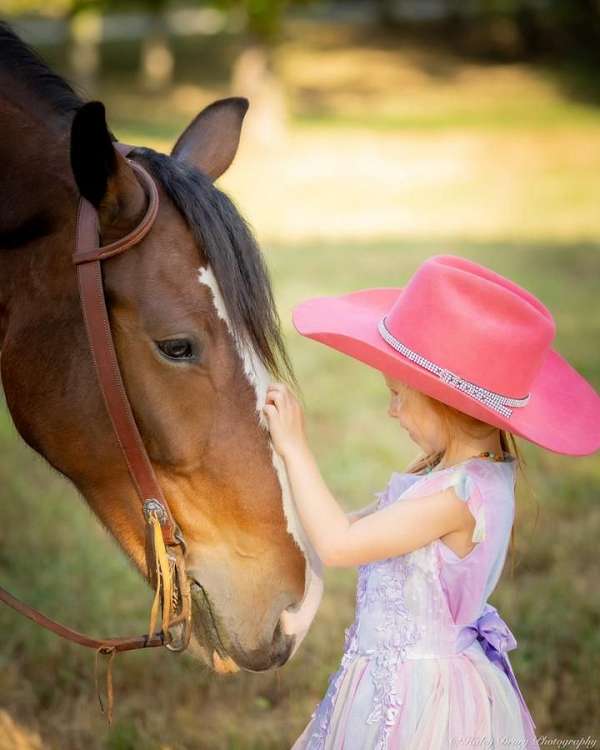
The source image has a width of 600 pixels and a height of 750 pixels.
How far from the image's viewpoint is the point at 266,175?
1470 cm

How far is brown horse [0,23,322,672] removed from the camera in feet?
6.63

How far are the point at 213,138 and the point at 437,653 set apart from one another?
1.38m

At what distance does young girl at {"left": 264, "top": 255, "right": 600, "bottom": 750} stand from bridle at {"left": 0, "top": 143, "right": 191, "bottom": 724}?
0.28 meters

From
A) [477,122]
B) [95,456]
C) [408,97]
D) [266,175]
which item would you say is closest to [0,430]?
[95,456]

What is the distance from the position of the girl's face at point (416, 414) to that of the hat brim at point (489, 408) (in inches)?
3.7

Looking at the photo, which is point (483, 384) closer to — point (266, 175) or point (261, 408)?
point (261, 408)

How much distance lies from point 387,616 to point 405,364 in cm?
56

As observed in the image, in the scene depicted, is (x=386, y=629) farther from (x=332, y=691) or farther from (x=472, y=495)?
(x=472, y=495)

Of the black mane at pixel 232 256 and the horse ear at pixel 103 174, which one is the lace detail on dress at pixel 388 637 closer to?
the black mane at pixel 232 256

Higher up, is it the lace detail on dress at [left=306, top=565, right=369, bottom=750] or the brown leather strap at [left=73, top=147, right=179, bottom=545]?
the brown leather strap at [left=73, top=147, right=179, bottom=545]

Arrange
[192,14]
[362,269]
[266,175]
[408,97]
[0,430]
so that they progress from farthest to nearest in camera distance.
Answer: [192,14]
[408,97]
[266,175]
[362,269]
[0,430]

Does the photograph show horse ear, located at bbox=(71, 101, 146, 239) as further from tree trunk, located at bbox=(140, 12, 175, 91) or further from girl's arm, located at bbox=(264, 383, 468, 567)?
tree trunk, located at bbox=(140, 12, 175, 91)

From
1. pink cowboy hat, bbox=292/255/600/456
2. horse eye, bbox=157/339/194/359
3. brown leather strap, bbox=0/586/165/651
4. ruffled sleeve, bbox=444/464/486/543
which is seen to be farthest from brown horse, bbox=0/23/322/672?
ruffled sleeve, bbox=444/464/486/543

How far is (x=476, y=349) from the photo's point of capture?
2.04 m
